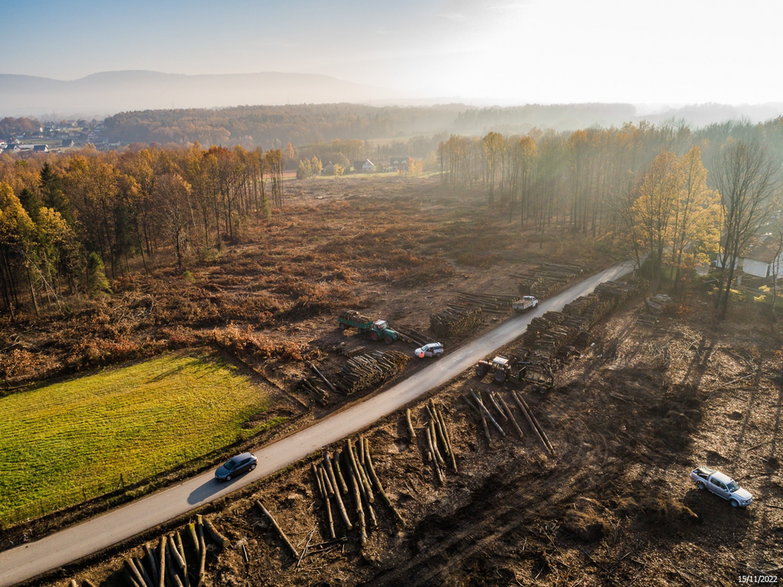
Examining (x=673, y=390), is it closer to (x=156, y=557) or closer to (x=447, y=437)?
(x=447, y=437)

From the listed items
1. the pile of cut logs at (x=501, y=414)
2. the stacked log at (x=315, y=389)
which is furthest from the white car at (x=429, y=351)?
the stacked log at (x=315, y=389)

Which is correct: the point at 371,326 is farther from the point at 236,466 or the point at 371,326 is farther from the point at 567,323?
the point at 236,466

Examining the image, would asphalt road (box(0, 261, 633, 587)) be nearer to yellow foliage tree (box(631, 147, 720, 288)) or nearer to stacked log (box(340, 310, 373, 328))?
stacked log (box(340, 310, 373, 328))

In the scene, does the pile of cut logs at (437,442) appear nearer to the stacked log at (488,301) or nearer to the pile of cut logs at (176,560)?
the pile of cut logs at (176,560)

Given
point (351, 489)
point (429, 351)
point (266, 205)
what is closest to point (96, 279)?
point (429, 351)

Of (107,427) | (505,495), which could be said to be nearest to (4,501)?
(107,427)
